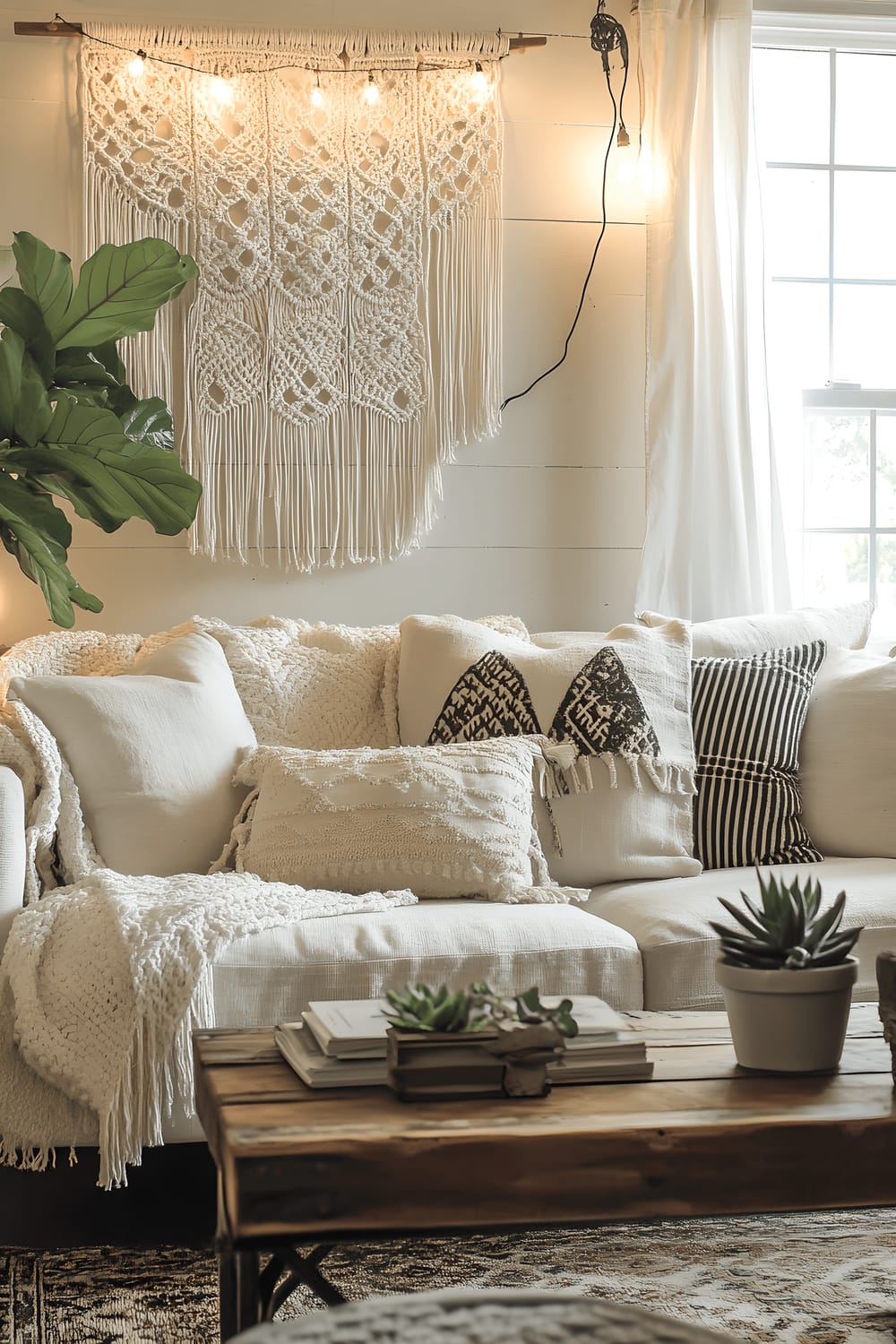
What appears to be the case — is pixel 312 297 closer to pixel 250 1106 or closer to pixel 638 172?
pixel 638 172

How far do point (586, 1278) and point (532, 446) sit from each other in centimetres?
196

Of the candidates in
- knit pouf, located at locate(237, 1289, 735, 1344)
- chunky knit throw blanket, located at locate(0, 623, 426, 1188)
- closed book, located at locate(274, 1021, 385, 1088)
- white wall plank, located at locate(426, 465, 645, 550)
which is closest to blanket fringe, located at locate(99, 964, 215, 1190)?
chunky knit throw blanket, located at locate(0, 623, 426, 1188)

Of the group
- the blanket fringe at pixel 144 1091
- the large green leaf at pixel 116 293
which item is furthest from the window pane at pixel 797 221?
the blanket fringe at pixel 144 1091

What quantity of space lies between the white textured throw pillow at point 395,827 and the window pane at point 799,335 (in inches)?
63.4

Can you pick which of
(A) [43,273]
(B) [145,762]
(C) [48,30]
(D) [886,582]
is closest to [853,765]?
(D) [886,582]

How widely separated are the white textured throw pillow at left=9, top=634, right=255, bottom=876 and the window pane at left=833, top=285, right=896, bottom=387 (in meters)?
1.95

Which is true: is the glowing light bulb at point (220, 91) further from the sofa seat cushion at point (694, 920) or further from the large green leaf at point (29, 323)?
the sofa seat cushion at point (694, 920)

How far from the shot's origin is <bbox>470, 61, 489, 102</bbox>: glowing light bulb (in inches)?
123

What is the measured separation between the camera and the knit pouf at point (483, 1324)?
2.44 ft

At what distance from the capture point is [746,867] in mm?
2525

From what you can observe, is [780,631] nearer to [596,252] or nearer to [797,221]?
[596,252]

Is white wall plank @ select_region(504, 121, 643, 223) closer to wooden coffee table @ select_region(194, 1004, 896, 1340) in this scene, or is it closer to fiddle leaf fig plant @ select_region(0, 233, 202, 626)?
fiddle leaf fig plant @ select_region(0, 233, 202, 626)

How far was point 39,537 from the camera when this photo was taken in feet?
7.38

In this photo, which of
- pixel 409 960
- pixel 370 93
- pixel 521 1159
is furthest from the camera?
pixel 370 93
